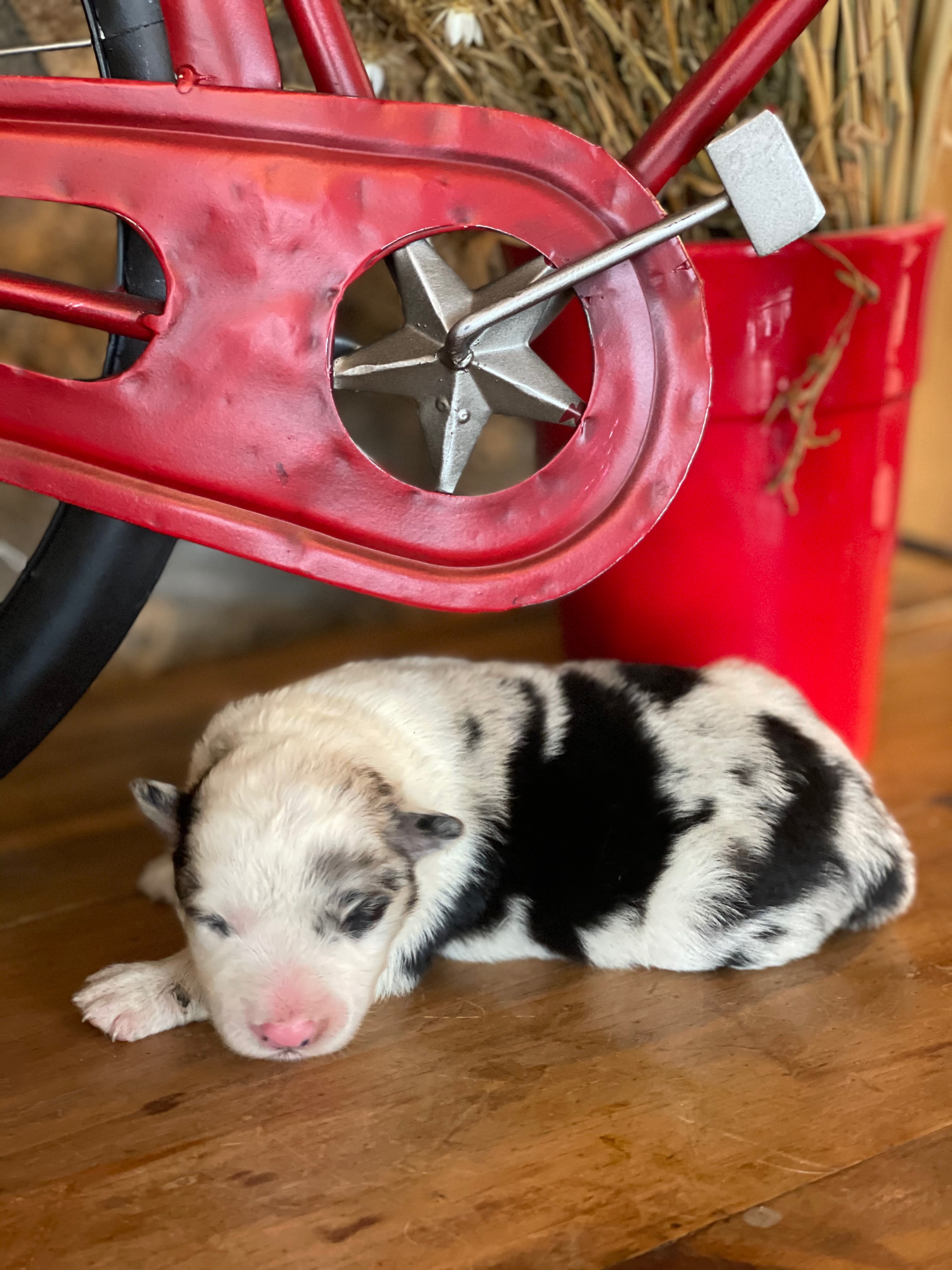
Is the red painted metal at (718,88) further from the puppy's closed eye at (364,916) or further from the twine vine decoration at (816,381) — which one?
Result: the puppy's closed eye at (364,916)

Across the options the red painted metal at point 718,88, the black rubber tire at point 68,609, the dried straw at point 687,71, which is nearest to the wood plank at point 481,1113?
the black rubber tire at point 68,609

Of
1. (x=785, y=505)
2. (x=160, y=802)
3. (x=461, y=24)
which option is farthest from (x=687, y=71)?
(x=160, y=802)

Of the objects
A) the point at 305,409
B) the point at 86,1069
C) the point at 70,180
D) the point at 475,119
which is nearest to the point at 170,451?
the point at 305,409

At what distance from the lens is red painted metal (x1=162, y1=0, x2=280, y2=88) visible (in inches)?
41.1

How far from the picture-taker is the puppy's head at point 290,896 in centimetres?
98

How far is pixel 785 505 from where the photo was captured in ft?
4.77

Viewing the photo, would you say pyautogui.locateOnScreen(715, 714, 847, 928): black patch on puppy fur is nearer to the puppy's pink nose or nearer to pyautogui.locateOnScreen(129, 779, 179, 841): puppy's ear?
the puppy's pink nose

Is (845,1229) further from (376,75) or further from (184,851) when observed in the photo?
(376,75)

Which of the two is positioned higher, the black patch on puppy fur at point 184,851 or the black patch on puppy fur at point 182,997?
the black patch on puppy fur at point 184,851

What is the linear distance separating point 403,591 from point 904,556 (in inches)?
66.7

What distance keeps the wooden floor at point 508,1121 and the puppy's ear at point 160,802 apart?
191mm

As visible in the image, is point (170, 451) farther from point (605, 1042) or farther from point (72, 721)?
point (72, 721)

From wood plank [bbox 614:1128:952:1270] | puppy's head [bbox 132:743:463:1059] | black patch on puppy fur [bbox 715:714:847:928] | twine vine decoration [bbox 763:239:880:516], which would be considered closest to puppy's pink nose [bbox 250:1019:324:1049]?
puppy's head [bbox 132:743:463:1059]

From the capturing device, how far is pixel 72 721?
1.88 meters
